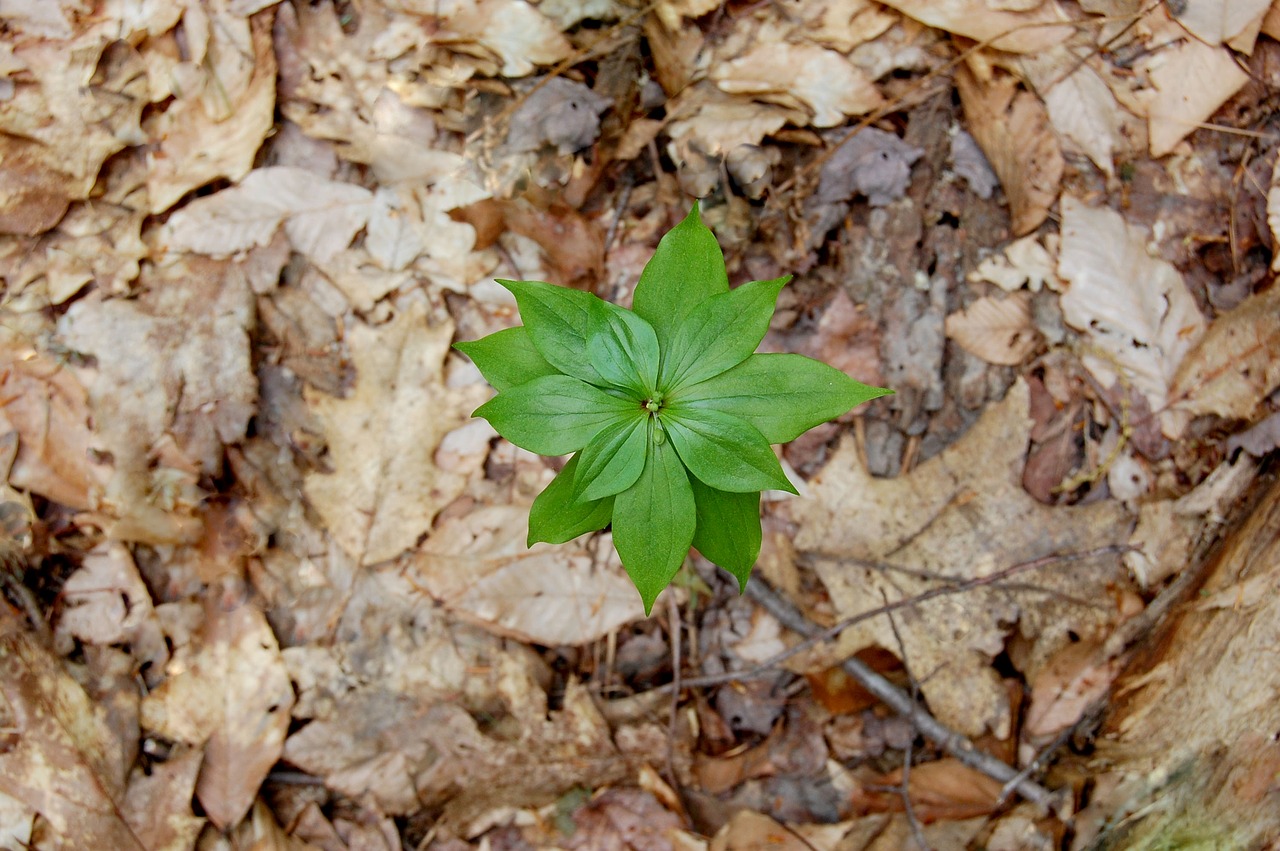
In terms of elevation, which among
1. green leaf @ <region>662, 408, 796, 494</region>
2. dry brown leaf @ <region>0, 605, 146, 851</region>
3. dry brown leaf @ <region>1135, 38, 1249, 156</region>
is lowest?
dry brown leaf @ <region>0, 605, 146, 851</region>

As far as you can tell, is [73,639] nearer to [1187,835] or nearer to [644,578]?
[644,578]

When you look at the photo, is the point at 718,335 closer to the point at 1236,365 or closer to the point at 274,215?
the point at 1236,365

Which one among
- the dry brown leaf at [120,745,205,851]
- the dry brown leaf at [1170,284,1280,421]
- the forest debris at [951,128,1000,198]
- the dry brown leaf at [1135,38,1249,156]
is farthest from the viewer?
the forest debris at [951,128,1000,198]

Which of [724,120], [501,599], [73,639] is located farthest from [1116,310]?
[73,639]

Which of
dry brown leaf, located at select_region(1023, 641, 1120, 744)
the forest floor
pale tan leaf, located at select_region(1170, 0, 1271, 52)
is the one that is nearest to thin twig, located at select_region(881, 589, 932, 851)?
the forest floor

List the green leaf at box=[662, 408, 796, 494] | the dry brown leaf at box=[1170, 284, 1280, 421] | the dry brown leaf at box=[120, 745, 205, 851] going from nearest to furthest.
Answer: the green leaf at box=[662, 408, 796, 494], the dry brown leaf at box=[1170, 284, 1280, 421], the dry brown leaf at box=[120, 745, 205, 851]

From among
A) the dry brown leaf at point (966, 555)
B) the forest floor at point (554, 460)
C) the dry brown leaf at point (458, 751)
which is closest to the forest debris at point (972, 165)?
the forest floor at point (554, 460)

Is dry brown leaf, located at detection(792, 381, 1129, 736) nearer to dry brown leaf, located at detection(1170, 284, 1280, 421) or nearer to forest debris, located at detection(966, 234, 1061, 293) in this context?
forest debris, located at detection(966, 234, 1061, 293)
